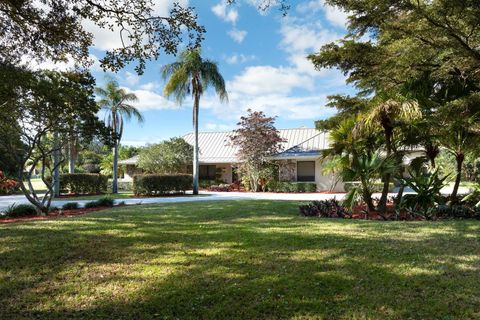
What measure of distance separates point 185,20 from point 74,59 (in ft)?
9.89

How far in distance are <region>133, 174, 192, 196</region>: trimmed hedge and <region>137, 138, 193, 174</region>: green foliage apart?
5.82 m

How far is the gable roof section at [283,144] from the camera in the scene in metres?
29.6

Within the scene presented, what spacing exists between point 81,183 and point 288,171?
15544 millimetres

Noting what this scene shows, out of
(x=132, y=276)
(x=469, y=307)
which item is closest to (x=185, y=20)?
(x=132, y=276)

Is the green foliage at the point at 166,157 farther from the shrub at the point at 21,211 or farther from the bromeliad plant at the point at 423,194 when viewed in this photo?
the bromeliad plant at the point at 423,194

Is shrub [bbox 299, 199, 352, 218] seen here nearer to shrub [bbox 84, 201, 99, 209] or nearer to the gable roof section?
→ shrub [bbox 84, 201, 99, 209]

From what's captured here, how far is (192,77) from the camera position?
78.2 ft

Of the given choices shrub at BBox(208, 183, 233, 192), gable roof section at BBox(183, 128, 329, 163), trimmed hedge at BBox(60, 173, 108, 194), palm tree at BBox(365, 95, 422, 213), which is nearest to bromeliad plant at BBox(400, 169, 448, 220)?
palm tree at BBox(365, 95, 422, 213)

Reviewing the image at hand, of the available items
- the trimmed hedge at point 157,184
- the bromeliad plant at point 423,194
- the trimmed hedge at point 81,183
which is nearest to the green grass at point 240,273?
the bromeliad plant at point 423,194

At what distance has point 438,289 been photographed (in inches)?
180

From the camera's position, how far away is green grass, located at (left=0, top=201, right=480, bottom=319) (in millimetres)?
4203

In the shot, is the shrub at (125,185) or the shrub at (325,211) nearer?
the shrub at (325,211)

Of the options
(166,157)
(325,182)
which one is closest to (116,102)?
(166,157)

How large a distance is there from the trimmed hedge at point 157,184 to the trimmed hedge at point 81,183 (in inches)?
207
